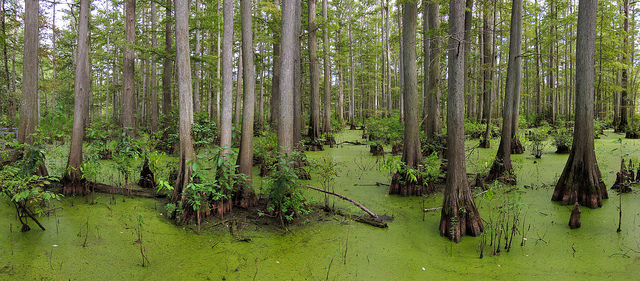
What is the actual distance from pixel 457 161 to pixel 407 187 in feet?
6.62

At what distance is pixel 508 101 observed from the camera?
744cm

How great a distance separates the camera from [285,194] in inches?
185

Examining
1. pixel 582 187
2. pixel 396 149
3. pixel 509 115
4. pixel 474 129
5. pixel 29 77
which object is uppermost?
pixel 29 77

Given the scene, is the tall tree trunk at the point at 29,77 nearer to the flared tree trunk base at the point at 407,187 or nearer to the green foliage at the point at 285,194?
the green foliage at the point at 285,194

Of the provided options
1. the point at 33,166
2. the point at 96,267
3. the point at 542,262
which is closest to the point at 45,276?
the point at 96,267

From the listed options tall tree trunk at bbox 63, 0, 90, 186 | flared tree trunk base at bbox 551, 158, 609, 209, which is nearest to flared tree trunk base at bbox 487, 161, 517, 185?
flared tree trunk base at bbox 551, 158, 609, 209

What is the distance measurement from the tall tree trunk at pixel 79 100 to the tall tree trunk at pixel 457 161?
611cm

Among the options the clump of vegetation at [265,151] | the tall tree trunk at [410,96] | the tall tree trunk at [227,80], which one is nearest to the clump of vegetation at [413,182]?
the tall tree trunk at [410,96]

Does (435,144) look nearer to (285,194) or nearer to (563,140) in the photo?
(563,140)

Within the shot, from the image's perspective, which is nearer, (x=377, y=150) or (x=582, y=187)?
(x=582, y=187)

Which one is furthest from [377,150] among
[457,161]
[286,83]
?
[457,161]

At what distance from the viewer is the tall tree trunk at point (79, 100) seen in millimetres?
5844

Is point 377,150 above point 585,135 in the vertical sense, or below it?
below

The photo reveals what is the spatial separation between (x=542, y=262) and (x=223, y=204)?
4.06 m
